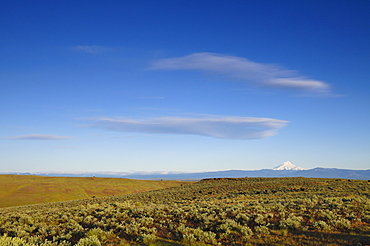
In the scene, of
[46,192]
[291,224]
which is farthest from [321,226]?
[46,192]

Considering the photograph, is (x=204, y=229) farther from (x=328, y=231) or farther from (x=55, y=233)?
(x=55, y=233)

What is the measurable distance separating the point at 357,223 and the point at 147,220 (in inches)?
428

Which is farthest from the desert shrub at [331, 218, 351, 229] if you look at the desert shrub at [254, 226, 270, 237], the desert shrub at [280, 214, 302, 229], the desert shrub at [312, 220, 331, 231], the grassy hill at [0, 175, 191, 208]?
the grassy hill at [0, 175, 191, 208]

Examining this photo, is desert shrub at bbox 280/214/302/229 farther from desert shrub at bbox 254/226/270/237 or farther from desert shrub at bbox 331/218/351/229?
desert shrub at bbox 331/218/351/229

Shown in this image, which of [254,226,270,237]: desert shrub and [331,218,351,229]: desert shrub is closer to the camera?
[254,226,270,237]: desert shrub

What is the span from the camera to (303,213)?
15.8m

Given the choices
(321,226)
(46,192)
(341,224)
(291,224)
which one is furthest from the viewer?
(46,192)

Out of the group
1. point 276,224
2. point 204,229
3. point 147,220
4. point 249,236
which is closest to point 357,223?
point 276,224

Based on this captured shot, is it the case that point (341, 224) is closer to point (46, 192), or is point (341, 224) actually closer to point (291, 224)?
point (291, 224)

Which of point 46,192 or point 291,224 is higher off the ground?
point 291,224

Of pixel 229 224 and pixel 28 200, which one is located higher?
pixel 229 224

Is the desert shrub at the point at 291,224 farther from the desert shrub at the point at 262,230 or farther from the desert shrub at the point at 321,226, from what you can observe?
the desert shrub at the point at 262,230

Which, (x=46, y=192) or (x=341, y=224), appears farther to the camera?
(x=46, y=192)

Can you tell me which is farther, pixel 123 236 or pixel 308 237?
pixel 123 236
